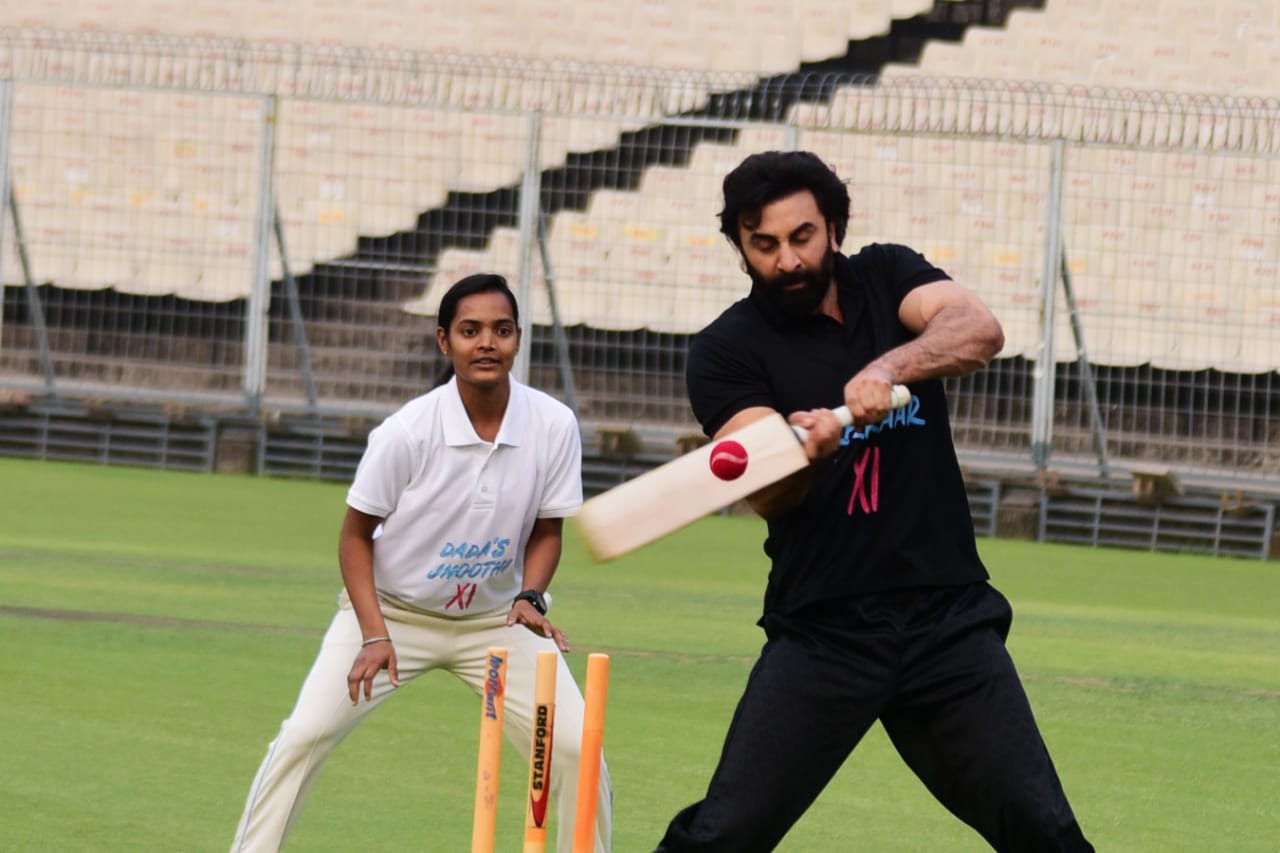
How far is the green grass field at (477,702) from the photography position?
22.9 feet

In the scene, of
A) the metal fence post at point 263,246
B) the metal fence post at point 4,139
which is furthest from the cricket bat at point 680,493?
the metal fence post at point 4,139

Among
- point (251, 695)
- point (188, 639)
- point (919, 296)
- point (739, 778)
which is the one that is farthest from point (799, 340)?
point (188, 639)

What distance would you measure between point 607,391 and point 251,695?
28.0ft

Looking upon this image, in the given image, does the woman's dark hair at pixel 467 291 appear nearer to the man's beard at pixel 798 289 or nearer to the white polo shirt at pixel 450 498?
the white polo shirt at pixel 450 498

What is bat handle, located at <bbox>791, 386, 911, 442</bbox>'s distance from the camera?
4441 millimetres

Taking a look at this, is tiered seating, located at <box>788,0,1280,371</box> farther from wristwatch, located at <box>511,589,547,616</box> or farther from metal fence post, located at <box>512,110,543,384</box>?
wristwatch, located at <box>511,589,547,616</box>

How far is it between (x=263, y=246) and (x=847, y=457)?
44.0 ft

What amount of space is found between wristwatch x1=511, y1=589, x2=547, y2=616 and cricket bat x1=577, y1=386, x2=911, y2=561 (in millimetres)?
1011

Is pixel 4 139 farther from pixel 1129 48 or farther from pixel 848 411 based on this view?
pixel 848 411

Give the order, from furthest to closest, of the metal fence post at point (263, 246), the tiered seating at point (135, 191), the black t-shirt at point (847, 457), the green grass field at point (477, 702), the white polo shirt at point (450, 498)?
the tiered seating at point (135, 191), the metal fence post at point (263, 246), the green grass field at point (477, 702), the white polo shirt at point (450, 498), the black t-shirt at point (847, 457)

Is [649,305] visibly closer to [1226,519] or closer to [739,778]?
[1226,519]

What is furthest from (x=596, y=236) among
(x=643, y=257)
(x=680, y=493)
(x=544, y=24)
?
(x=680, y=493)

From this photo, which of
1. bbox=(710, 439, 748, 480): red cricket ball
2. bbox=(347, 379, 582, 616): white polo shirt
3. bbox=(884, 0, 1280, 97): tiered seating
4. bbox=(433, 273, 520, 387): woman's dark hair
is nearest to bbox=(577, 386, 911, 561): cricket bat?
bbox=(710, 439, 748, 480): red cricket ball

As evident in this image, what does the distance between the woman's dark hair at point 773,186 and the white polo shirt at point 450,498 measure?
1.28m
